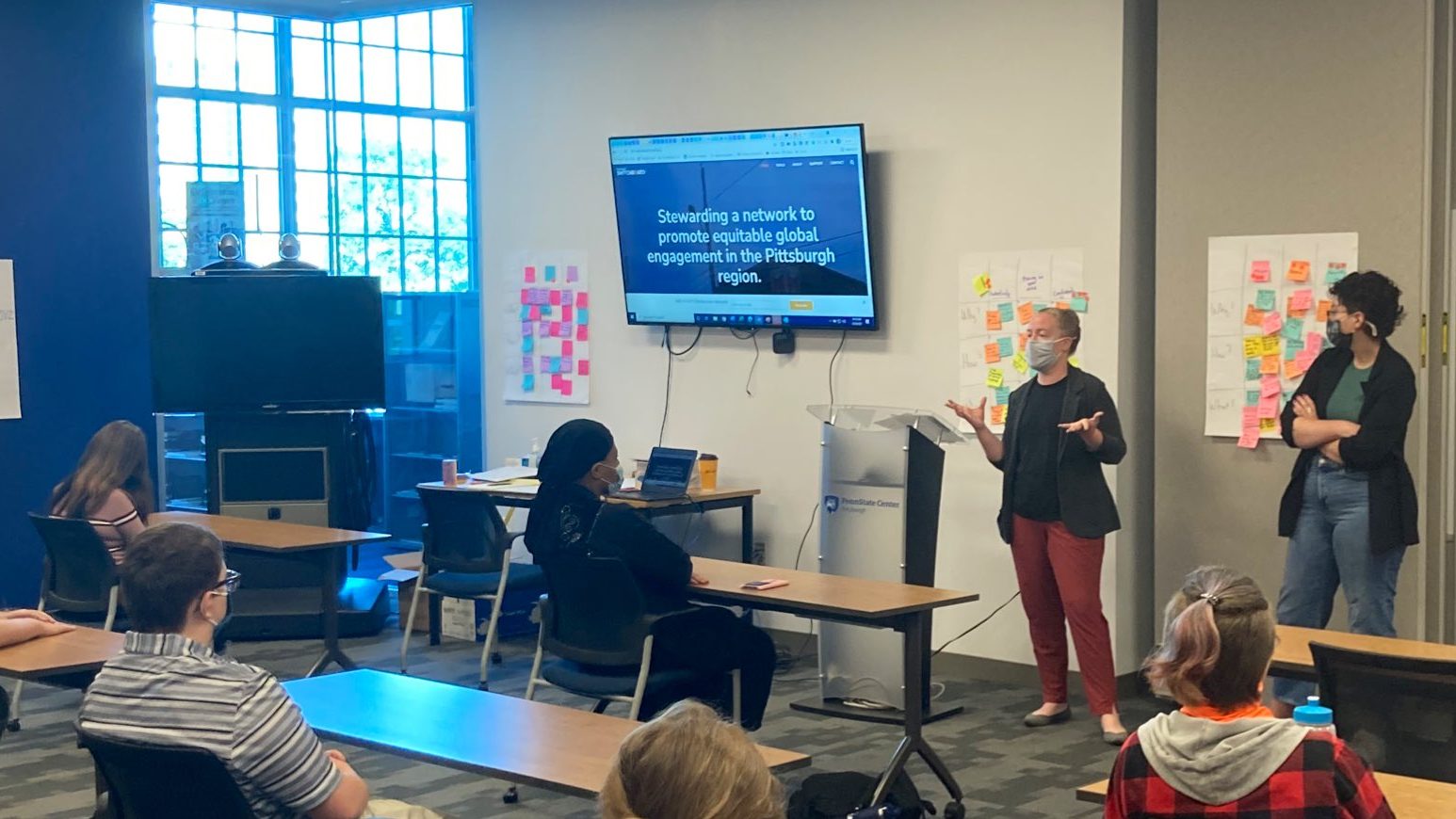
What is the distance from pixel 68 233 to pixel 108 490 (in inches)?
95.5

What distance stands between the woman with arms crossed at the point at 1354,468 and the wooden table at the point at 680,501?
2768 millimetres

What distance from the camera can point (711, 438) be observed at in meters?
7.86

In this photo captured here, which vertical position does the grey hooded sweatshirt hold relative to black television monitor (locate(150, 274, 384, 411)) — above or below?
below

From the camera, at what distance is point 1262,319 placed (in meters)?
6.09

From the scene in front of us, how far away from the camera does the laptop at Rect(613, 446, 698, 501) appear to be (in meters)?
7.19

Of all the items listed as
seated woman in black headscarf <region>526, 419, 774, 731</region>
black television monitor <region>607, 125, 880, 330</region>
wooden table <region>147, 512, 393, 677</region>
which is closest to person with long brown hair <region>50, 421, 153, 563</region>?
wooden table <region>147, 512, 393, 677</region>

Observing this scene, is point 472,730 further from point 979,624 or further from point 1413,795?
point 979,624

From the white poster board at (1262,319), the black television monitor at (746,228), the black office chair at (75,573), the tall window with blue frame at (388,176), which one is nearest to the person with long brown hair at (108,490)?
the black office chair at (75,573)

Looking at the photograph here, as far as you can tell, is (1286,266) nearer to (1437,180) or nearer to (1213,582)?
(1437,180)

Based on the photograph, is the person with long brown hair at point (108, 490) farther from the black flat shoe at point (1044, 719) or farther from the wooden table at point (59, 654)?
the black flat shoe at point (1044, 719)

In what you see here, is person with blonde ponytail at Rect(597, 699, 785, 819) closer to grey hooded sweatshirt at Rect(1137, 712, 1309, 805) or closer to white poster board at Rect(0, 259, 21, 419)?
grey hooded sweatshirt at Rect(1137, 712, 1309, 805)

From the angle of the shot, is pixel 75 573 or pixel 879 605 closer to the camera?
pixel 879 605

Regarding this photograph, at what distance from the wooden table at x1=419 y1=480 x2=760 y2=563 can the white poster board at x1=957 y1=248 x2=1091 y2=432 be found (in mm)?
1182

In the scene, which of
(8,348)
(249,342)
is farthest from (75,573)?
(8,348)
